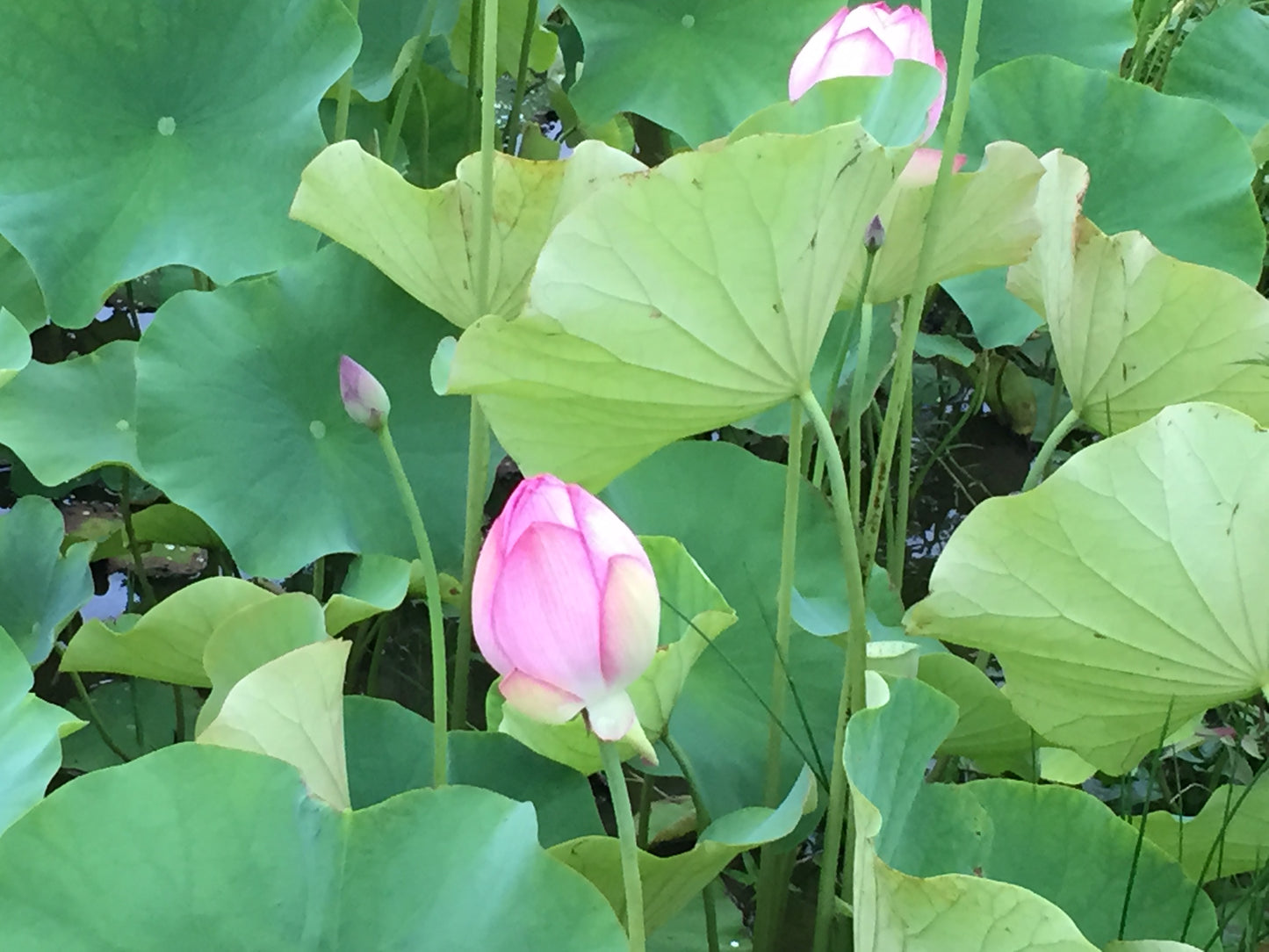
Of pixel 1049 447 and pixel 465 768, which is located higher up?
pixel 1049 447

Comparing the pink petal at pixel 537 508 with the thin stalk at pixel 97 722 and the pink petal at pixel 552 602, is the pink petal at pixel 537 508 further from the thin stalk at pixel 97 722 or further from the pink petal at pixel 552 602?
the thin stalk at pixel 97 722

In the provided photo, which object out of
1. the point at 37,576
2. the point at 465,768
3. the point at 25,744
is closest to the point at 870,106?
the point at 465,768

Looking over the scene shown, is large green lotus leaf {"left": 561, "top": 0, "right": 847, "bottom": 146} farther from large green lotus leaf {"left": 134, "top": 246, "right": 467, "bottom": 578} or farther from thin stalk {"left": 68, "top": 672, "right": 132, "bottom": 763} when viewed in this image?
thin stalk {"left": 68, "top": 672, "right": 132, "bottom": 763}

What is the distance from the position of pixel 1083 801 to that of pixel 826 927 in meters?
0.14

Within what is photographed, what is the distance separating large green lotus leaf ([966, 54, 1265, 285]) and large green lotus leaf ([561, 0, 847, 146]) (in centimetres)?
18

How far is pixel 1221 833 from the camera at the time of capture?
0.54 metres

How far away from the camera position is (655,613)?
37cm

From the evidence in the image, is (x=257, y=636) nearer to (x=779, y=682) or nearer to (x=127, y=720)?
(x=779, y=682)

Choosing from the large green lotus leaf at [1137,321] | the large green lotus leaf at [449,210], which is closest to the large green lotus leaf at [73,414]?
the large green lotus leaf at [449,210]

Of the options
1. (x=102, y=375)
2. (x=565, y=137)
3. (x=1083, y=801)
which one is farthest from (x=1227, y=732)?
(x=565, y=137)

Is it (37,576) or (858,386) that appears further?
(37,576)

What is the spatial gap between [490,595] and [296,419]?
426 mm

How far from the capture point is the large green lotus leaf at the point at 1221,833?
22.0 inches

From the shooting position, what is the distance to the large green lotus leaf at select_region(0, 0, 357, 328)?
2.43 feet
